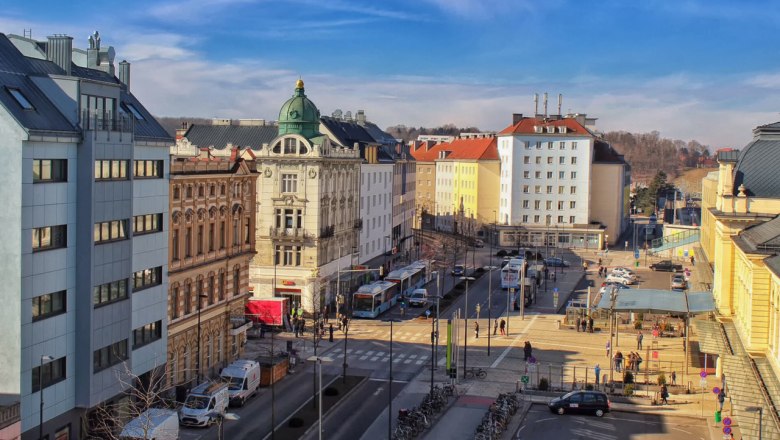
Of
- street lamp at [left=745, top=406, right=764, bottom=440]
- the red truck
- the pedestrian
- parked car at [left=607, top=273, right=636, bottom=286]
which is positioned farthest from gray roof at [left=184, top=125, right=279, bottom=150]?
street lamp at [left=745, top=406, right=764, bottom=440]

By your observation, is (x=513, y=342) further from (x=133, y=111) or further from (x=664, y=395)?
(x=133, y=111)

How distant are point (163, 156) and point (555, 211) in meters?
94.1

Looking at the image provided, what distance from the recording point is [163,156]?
151ft

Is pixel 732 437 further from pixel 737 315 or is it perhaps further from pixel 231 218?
pixel 231 218

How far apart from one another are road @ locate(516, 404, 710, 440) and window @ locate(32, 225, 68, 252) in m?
22.5

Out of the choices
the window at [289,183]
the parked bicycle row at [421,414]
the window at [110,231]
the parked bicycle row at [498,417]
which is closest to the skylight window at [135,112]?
the window at [110,231]

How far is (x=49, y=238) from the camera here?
3725 centimetres

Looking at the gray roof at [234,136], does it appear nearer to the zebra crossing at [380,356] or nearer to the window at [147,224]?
the zebra crossing at [380,356]

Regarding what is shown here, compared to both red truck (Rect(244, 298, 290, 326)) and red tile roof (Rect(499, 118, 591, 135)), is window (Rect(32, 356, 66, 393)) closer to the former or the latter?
red truck (Rect(244, 298, 290, 326))

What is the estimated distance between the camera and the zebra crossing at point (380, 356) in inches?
2392

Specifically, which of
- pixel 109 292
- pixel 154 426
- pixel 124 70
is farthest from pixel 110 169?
pixel 154 426

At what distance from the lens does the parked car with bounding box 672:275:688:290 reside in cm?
9500

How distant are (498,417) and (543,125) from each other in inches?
3684

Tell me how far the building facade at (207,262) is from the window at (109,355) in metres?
6.43
